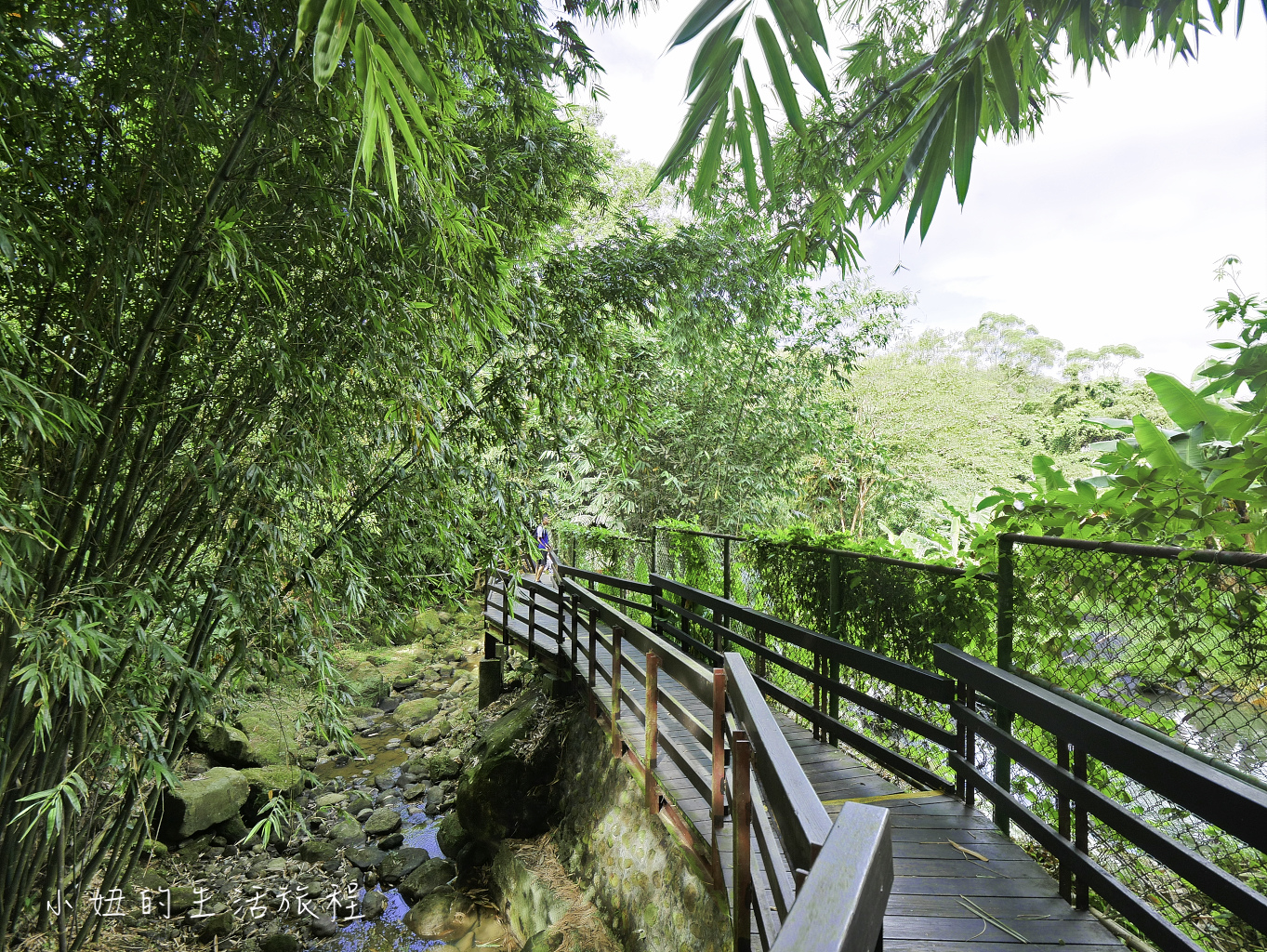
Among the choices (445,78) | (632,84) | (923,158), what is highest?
(632,84)

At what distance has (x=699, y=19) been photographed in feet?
3.57

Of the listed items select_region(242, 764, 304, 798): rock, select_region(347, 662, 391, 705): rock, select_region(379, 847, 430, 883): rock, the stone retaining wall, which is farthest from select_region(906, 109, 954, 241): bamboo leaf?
select_region(347, 662, 391, 705): rock

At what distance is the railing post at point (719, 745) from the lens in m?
2.19

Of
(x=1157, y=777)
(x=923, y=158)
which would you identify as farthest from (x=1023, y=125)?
(x=1157, y=777)

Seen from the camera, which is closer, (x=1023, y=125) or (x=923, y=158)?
(x=923, y=158)

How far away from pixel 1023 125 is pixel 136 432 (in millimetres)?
4576

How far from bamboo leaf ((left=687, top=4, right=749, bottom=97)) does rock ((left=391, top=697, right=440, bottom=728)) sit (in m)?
8.88

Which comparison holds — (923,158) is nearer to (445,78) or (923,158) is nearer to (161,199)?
(445,78)

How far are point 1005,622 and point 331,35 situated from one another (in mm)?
2985

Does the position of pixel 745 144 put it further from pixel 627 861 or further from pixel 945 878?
pixel 627 861

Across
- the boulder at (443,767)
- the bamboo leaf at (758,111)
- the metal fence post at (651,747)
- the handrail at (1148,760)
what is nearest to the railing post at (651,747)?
the metal fence post at (651,747)

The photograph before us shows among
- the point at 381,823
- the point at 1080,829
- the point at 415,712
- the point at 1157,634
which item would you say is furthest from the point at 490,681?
the point at 1157,634

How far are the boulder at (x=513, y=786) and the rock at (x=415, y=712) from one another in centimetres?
377

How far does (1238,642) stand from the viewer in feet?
5.89
